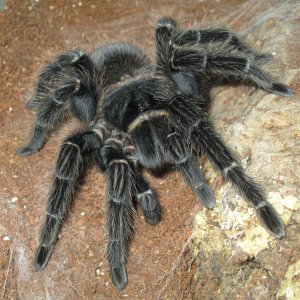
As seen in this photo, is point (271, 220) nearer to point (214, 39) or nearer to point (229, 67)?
point (229, 67)

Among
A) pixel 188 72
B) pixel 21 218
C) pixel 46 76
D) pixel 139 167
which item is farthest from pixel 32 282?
pixel 188 72

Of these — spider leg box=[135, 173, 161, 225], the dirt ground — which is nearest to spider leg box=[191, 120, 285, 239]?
the dirt ground

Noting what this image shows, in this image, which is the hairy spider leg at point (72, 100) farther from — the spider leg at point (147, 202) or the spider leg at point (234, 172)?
the spider leg at point (234, 172)

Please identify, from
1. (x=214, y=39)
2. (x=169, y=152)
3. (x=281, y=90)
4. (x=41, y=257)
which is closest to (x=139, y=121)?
(x=169, y=152)

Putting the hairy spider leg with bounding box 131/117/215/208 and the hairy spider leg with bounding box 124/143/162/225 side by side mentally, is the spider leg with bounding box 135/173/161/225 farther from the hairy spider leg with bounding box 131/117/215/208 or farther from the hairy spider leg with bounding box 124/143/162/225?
the hairy spider leg with bounding box 131/117/215/208

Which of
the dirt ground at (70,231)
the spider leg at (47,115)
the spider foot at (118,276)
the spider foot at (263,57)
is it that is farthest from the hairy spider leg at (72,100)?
the spider foot at (263,57)

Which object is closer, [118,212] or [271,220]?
[271,220]
